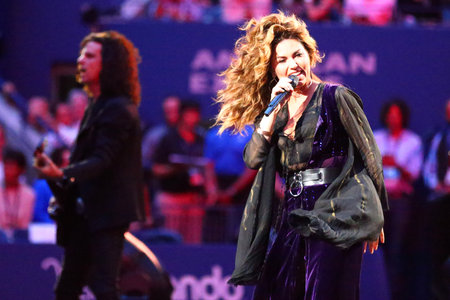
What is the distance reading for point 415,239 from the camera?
8117 millimetres

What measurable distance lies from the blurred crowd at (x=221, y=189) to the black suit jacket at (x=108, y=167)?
1.95 meters

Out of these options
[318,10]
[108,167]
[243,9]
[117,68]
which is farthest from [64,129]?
[108,167]

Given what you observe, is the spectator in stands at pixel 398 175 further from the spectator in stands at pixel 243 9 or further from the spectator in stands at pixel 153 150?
the spectator in stands at pixel 243 9

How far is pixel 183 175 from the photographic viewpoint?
858 cm

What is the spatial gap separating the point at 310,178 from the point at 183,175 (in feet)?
15.4

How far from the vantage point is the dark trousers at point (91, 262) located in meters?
4.95

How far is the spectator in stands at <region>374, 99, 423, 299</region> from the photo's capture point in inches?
320

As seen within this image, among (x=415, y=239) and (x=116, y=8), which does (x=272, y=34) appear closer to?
(x=415, y=239)

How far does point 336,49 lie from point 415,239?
3.83 metres

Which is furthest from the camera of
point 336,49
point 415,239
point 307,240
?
point 336,49

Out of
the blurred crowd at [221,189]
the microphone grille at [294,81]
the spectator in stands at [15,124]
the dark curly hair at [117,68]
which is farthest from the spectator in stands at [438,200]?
the spectator in stands at [15,124]

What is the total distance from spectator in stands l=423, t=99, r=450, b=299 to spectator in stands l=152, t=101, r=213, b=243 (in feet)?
7.62

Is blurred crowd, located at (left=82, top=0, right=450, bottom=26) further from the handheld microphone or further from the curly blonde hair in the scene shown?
the handheld microphone

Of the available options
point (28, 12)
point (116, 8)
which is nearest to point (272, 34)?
point (116, 8)
